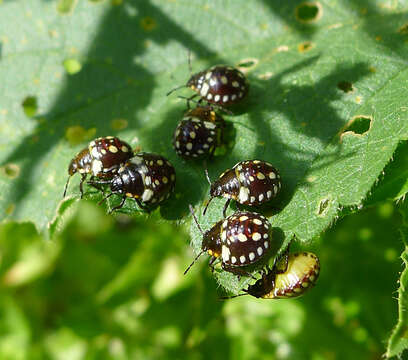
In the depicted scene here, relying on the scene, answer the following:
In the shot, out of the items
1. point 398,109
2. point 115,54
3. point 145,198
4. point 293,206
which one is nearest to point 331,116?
point 398,109

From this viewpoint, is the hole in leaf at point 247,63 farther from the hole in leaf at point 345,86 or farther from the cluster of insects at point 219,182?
the hole in leaf at point 345,86

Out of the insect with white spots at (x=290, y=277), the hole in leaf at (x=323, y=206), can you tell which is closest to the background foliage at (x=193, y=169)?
→ the hole in leaf at (x=323, y=206)

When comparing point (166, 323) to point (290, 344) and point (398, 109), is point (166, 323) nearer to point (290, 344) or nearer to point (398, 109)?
point (290, 344)

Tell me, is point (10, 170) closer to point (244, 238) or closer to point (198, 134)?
point (198, 134)

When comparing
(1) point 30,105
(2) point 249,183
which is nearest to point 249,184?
(2) point 249,183

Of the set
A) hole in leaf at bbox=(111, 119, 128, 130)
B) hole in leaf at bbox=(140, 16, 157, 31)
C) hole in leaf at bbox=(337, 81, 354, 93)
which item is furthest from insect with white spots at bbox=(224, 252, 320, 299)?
hole in leaf at bbox=(140, 16, 157, 31)

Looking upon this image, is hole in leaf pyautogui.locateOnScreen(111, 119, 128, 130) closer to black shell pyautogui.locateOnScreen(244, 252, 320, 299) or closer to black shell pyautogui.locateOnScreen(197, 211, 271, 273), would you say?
black shell pyautogui.locateOnScreen(197, 211, 271, 273)
